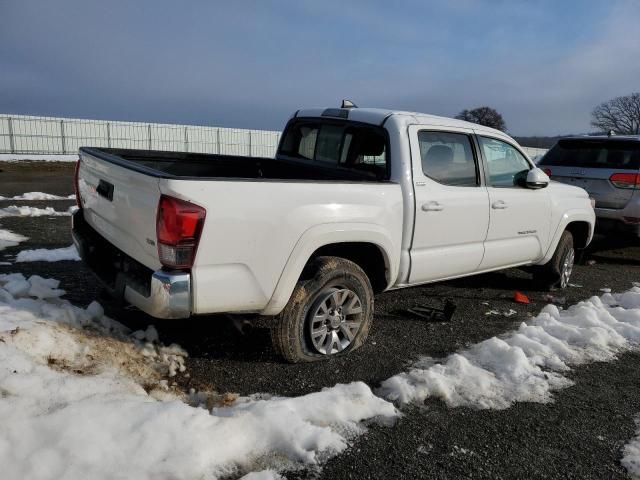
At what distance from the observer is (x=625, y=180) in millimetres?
7203

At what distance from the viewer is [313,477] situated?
2.52 m

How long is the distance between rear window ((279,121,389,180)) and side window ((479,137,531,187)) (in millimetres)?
1180

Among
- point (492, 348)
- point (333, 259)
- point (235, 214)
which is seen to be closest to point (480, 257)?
point (492, 348)

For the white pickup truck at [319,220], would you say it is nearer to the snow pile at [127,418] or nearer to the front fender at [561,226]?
the front fender at [561,226]

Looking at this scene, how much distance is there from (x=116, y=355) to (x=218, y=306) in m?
0.92

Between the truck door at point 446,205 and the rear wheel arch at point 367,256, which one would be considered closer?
the rear wheel arch at point 367,256

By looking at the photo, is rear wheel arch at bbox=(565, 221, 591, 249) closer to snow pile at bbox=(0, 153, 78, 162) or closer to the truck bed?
the truck bed

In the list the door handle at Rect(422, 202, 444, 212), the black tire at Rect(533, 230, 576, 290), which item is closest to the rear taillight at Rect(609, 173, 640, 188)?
the black tire at Rect(533, 230, 576, 290)

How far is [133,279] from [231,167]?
7.18ft

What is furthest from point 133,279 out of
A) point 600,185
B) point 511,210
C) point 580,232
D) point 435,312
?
point 600,185

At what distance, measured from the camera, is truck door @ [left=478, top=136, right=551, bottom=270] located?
488cm

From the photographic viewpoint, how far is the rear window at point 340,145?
14.1 feet

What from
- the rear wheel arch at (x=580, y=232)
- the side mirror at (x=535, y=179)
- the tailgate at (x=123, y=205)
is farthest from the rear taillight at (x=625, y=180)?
the tailgate at (x=123, y=205)

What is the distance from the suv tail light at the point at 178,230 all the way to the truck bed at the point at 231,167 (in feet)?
5.12
